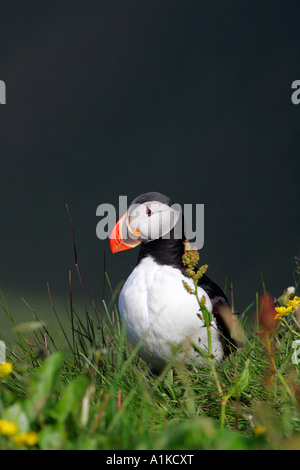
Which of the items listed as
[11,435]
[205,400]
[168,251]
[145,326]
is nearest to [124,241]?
[168,251]

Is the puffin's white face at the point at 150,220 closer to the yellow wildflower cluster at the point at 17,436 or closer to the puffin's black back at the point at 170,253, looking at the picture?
the puffin's black back at the point at 170,253

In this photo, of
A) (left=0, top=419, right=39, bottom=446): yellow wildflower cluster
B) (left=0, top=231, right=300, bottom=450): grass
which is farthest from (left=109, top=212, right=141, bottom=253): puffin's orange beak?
(left=0, top=419, right=39, bottom=446): yellow wildflower cluster

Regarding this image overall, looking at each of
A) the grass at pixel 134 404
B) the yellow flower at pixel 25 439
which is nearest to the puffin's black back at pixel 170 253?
the grass at pixel 134 404

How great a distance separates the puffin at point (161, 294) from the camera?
4.55 ft

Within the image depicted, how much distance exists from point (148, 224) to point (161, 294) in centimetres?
22

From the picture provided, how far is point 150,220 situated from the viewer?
4.82 ft

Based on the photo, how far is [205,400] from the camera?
50.5 inches

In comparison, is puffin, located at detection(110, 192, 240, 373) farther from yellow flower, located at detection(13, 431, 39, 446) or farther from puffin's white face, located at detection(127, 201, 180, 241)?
yellow flower, located at detection(13, 431, 39, 446)

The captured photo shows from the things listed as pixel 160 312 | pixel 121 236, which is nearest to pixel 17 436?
pixel 160 312

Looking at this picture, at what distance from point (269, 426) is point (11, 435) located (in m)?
0.41

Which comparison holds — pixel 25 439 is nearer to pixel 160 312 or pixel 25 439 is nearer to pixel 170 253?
pixel 160 312

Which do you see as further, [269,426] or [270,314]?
[270,314]

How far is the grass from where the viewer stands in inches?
30.7
